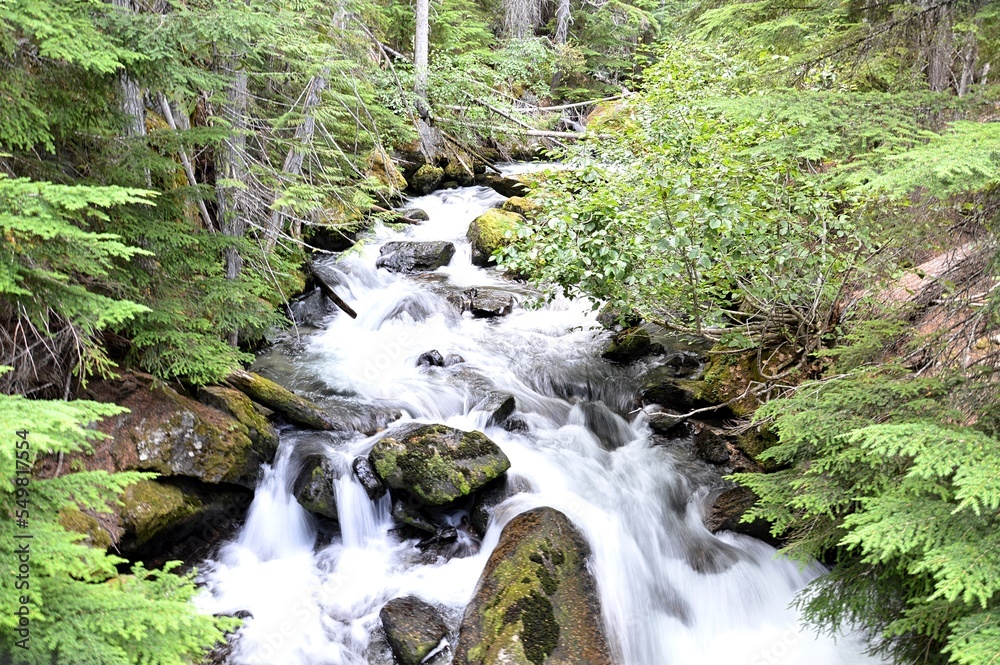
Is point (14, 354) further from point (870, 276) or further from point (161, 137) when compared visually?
point (870, 276)

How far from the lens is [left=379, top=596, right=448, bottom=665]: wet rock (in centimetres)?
487

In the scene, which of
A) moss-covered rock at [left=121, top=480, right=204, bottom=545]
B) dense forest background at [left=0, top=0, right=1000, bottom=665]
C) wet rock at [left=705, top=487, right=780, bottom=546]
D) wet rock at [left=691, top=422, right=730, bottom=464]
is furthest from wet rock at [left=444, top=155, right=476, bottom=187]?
moss-covered rock at [left=121, top=480, right=204, bottom=545]

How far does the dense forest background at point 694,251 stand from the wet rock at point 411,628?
4.92ft

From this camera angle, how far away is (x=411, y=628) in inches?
198

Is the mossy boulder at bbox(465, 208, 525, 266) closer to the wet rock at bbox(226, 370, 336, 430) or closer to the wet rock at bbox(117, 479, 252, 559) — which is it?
the wet rock at bbox(226, 370, 336, 430)

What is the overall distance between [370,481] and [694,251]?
162 inches

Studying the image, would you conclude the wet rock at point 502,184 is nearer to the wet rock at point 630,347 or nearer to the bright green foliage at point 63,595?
the wet rock at point 630,347

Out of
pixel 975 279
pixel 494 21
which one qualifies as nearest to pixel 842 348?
pixel 975 279

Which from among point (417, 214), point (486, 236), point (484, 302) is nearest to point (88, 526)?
point (484, 302)

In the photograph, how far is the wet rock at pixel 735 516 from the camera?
595cm

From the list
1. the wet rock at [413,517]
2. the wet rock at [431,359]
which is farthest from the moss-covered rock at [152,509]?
the wet rock at [431,359]

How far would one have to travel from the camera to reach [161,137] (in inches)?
207

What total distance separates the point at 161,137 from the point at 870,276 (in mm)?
6793

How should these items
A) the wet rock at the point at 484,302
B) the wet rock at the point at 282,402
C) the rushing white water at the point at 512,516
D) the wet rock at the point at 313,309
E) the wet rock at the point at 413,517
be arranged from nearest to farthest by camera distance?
the rushing white water at the point at 512,516 < the wet rock at the point at 413,517 < the wet rock at the point at 282,402 < the wet rock at the point at 313,309 < the wet rock at the point at 484,302
